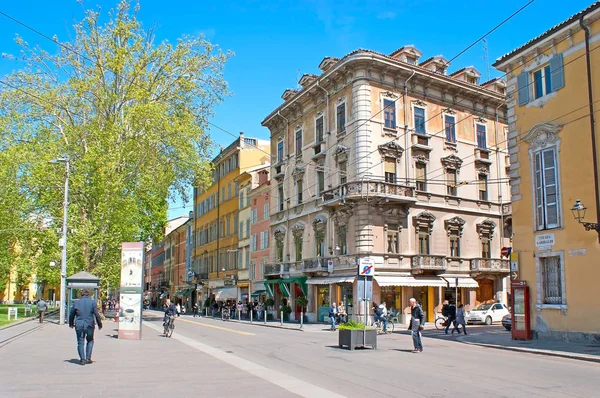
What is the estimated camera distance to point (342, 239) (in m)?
38.3

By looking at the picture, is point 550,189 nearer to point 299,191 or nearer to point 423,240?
point 423,240

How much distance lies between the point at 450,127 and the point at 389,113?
5.56 metres

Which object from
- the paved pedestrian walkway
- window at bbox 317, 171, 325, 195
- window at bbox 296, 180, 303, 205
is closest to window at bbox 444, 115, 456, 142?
window at bbox 317, 171, 325, 195

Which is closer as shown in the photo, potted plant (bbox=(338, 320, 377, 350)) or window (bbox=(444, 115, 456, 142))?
potted plant (bbox=(338, 320, 377, 350))

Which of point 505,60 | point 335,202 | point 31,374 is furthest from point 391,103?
point 31,374

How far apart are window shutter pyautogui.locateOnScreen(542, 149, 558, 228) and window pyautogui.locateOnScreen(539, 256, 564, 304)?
137 cm

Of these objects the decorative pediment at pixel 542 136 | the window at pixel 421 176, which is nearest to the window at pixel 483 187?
the window at pixel 421 176

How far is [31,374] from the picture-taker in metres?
12.1

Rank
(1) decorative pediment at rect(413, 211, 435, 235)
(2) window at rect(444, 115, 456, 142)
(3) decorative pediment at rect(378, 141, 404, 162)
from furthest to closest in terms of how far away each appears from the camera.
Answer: (2) window at rect(444, 115, 456, 142)
(1) decorative pediment at rect(413, 211, 435, 235)
(3) decorative pediment at rect(378, 141, 404, 162)

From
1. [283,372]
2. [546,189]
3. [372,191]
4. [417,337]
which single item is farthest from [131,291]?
[372,191]

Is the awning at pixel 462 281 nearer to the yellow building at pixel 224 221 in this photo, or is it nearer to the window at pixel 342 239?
the window at pixel 342 239

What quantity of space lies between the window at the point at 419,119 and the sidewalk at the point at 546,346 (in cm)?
1785

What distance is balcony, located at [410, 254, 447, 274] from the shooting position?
37.3m

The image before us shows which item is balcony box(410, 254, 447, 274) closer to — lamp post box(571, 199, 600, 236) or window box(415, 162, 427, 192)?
window box(415, 162, 427, 192)
